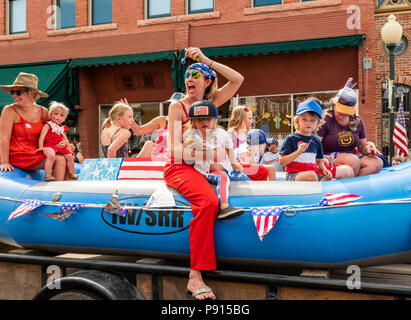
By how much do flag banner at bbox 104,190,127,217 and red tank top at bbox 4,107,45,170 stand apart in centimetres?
139

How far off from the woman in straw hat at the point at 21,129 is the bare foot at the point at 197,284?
6.89 ft

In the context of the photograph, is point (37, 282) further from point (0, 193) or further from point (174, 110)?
point (174, 110)

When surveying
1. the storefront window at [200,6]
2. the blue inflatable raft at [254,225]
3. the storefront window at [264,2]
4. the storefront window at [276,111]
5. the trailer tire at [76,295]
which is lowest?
the trailer tire at [76,295]

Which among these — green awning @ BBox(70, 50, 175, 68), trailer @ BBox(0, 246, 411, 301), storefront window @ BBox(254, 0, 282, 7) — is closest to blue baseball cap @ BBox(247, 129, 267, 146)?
trailer @ BBox(0, 246, 411, 301)

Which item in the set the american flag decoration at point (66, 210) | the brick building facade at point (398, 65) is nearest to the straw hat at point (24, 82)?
the american flag decoration at point (66, 210)

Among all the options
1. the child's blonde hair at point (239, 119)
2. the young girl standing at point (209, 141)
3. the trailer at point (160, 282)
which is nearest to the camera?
the trailer at point (160, 282)

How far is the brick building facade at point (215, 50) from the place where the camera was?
31.0ft

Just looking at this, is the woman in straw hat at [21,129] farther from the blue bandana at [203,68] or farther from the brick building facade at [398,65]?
the brick building facade at [398,65]

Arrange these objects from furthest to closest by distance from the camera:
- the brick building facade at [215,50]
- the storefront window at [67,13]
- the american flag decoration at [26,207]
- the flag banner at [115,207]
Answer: the storefront window at [67,13]
the brick building facade at [215,50]
the american flag decoration at [26,207]
the flag banner at [115,207]

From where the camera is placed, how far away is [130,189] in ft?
9.02

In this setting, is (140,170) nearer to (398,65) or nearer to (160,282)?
(160,282)

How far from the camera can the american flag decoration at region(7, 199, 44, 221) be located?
9.41 ft

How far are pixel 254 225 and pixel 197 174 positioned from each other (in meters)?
0.52

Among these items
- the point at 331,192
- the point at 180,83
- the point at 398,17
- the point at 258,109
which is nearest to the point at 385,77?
the point at 398,17
